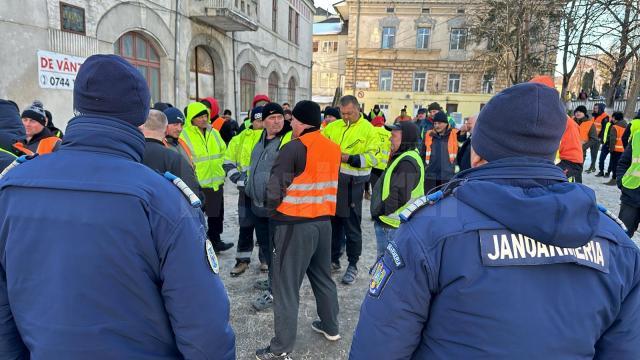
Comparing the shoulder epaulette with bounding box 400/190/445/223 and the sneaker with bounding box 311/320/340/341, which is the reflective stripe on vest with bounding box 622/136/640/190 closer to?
the sneaker with bounding box 311/320/340/341

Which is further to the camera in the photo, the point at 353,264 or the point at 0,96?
the point at 0,96

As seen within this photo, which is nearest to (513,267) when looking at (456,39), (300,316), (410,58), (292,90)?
(300,316)

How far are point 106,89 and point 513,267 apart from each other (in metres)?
1.43

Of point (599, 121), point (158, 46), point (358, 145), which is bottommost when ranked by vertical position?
point (358, 145)

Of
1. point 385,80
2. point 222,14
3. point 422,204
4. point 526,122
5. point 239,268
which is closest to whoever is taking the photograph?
point 526,122

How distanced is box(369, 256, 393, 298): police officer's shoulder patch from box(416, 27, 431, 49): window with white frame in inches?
1304

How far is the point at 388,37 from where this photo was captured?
31.6m

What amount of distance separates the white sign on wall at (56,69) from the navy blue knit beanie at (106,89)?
7726 millimetres

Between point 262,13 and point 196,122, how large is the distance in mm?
13985

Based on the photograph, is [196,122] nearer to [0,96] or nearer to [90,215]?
[90,215]

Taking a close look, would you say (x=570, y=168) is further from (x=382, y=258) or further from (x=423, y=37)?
(x=423, y=37)

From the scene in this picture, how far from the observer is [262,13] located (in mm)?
16859

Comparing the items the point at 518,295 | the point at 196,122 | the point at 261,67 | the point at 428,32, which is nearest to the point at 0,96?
the point at 196,122

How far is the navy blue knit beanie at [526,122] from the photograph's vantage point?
1.18m
